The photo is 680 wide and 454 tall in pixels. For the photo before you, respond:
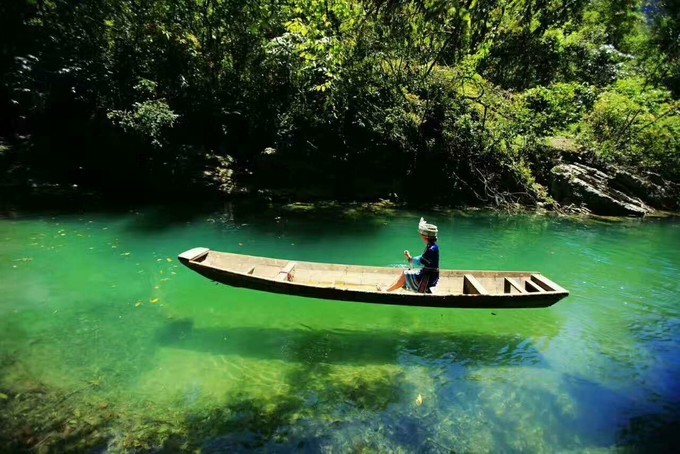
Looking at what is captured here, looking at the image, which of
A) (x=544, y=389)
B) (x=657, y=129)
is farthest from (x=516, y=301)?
(x=657, y=129)

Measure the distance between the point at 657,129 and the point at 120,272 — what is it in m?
25.2

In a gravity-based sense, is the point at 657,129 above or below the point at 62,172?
above

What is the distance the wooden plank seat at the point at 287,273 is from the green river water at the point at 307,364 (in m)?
0.75

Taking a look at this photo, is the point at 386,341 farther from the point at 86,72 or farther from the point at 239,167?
the point at 86,72

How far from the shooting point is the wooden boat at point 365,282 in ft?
21.4

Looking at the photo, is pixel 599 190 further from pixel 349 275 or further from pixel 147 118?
pixel 147 118

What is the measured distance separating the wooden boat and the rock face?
15.0 metres

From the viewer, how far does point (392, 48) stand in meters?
19.0

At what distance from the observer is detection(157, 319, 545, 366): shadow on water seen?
6527 millimetres

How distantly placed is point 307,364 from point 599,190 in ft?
63.4

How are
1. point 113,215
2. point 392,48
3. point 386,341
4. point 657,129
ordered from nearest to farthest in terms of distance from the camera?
point 386,341 < point 113,215 < point 392,48 < point 657,129

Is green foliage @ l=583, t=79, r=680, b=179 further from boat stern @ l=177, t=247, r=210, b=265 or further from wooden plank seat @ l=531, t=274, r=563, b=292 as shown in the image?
boat stern @ l=177, t=247, r=210, b=265

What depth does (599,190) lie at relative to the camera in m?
20.4

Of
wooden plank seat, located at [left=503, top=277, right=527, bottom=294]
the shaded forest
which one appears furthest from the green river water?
the shaded forest
